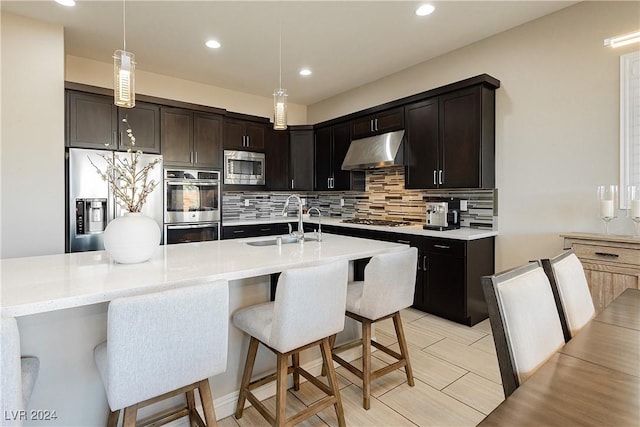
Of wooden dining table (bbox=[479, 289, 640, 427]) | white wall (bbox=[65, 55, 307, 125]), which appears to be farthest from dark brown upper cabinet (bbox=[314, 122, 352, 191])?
wooden dining table (bbox=[479, 289, 640, 427])

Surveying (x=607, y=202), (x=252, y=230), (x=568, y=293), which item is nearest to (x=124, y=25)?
(x=252, y=230)

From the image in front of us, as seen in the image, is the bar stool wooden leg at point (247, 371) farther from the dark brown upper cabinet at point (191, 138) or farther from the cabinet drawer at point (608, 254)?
the dark brown upper cabinet at point (191, 138)

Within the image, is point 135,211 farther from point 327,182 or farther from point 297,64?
point 327,182

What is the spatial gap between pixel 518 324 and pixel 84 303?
4.82ft

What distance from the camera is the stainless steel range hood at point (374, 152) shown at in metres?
3.93

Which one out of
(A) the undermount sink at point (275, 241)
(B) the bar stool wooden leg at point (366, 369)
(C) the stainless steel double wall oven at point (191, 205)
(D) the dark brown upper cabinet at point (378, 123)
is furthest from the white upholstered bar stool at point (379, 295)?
(C) the stainless steel double wall oven at point (191, 205)

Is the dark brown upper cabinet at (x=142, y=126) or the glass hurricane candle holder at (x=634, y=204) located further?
the dark brown upper cabinet at (x=142, y=126)

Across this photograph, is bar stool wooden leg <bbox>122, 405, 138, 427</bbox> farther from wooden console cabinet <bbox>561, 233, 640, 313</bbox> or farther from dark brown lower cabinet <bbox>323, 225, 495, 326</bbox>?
wooden console cabinet <bbox>561, 233, 640, 313</bbox>

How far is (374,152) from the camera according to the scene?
411 centimetres

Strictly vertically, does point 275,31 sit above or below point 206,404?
above

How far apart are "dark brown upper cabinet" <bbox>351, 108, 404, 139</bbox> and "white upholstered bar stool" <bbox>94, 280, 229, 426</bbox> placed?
3.30 meters

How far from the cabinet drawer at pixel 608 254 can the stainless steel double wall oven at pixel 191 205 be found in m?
3.75

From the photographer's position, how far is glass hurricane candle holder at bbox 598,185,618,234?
8.09 feet

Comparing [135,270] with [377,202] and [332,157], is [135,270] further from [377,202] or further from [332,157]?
[332,157]
